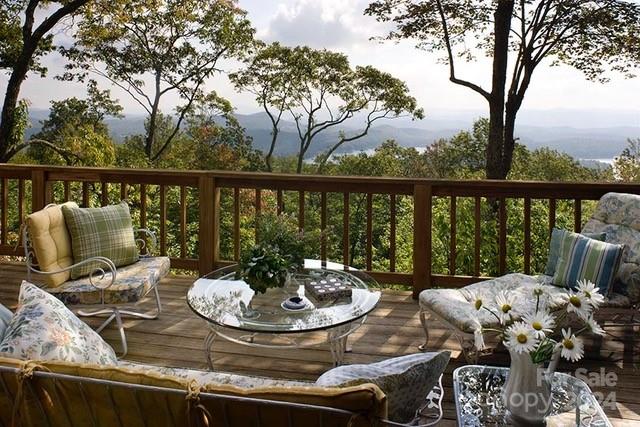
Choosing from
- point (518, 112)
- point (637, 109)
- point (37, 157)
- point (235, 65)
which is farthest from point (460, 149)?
point (37, 157)

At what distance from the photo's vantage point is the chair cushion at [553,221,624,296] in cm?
331

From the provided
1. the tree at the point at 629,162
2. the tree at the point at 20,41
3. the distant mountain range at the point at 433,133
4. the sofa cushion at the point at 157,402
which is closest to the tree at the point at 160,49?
the tree at the point at 20,41

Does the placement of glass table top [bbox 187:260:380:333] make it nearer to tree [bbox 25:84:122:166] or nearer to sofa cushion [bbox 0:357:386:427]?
sofa cushion [bbox 0:357:386:427]

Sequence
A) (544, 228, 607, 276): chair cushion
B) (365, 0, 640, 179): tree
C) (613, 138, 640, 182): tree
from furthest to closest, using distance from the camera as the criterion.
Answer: (613, 138, 640, 182): tree
(365, 0, 640, 179): tree
(544, 228, 607, 276): chair cushion

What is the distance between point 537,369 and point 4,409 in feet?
4.57

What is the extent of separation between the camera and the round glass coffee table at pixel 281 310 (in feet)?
8.73

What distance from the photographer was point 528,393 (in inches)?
66.4

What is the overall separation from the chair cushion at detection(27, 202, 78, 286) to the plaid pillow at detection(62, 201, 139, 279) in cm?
4

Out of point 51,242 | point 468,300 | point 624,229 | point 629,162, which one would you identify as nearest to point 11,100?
point 51,242

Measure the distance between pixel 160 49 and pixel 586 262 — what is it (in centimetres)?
812

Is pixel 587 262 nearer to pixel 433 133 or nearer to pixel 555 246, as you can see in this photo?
pixel 555 246

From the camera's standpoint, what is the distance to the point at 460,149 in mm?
8711

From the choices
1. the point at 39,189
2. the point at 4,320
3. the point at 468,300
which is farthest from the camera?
the point at 39,189

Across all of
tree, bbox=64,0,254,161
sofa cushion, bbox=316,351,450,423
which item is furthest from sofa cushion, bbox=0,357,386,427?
tree, bbox=64,0,254,161
